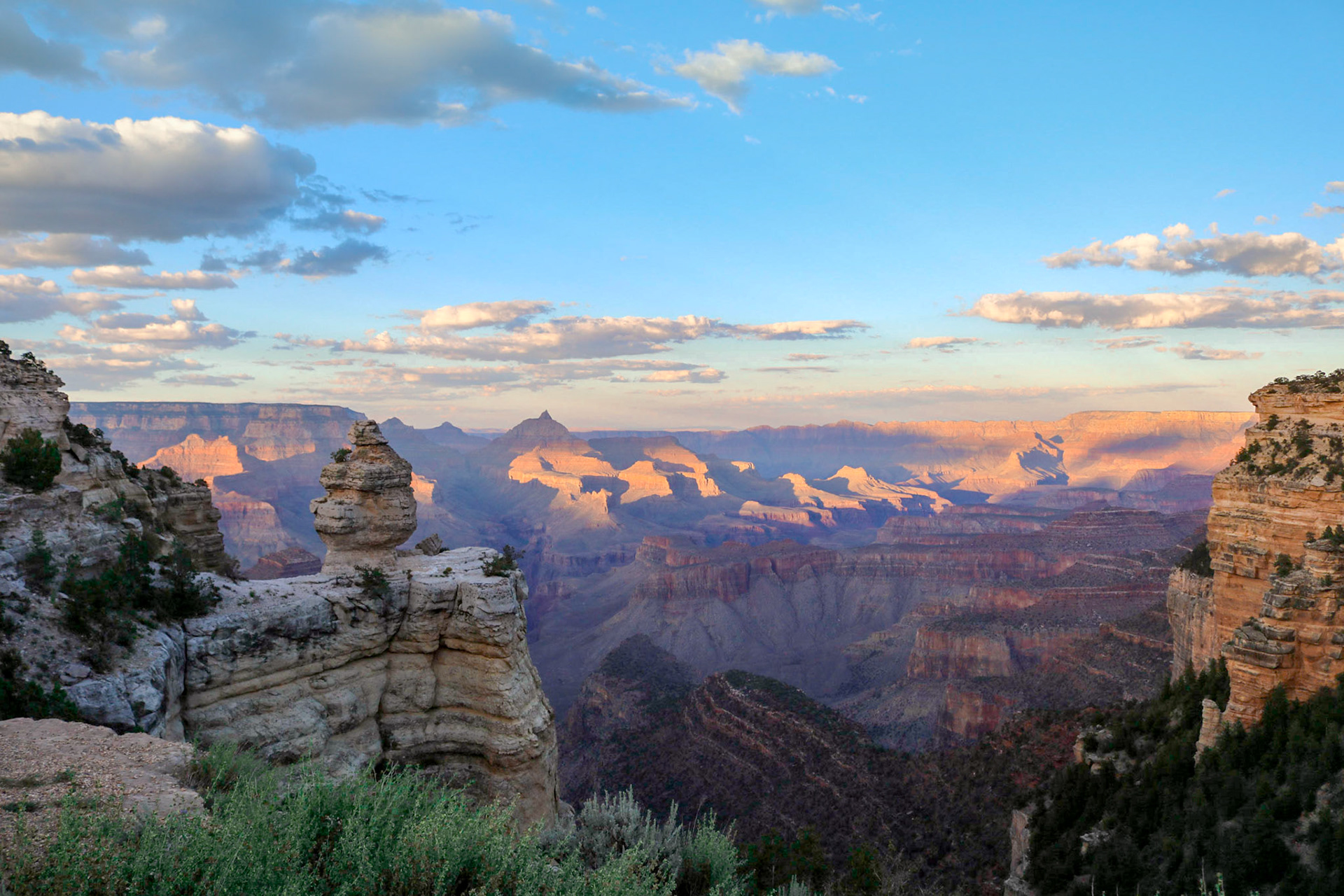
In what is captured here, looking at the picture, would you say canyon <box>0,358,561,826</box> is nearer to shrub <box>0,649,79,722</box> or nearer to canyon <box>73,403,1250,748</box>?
shrub <box>0,649,79,722</box>

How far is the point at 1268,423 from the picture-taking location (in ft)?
68.7

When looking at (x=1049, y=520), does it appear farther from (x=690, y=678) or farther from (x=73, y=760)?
(x=73, y=760)

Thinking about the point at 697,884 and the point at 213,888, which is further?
the point at 697,884

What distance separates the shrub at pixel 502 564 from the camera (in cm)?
1918

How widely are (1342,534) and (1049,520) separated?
162 metres

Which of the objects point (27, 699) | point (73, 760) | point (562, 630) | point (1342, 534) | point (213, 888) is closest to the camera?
point (213, 888)

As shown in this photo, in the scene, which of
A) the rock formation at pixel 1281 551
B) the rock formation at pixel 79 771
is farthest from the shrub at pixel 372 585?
the rock formation at pixel 1281 551

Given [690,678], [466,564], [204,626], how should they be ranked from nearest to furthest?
[204,626] → [466,564] → [690,678]

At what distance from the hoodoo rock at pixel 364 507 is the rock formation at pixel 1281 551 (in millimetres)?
21409

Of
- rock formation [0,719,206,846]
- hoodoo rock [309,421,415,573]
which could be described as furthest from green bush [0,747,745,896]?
hoodoo rock [309,421,415,573]

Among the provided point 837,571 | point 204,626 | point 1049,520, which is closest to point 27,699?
point 204,626

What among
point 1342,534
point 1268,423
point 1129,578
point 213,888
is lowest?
point 1129,578

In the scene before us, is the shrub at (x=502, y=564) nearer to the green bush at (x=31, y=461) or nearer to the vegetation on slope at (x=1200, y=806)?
the green bush at (x=31, y=461)

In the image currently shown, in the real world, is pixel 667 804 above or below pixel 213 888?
below
